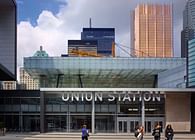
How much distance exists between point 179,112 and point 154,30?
121 m

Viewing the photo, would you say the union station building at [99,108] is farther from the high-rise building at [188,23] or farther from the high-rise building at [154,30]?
the high-rise building at [154,30]

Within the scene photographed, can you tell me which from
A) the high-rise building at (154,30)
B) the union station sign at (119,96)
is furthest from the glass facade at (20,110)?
the high-rise building at (154,30)

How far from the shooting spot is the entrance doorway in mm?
59875

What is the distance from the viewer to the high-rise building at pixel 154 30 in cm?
16112

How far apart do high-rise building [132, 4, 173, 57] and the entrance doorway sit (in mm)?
98040

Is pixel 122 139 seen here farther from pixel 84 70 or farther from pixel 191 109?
pixel 84 70

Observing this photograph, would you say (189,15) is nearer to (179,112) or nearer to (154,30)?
(154,30)

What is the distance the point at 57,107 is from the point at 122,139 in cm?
2078

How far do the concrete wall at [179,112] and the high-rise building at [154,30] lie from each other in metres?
101

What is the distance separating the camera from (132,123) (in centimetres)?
6050

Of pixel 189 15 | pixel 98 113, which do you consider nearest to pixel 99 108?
pixel 98 113

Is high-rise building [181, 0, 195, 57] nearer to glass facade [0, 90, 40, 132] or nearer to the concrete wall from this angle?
glass facade [0, 90, 40, 132]

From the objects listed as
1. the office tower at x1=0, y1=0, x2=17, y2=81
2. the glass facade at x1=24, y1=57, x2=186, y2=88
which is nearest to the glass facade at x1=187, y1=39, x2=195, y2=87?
the glass facade at x1=24, y1=57, x2=186, y2=88

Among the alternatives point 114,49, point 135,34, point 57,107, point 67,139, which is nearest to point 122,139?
point 67,139
